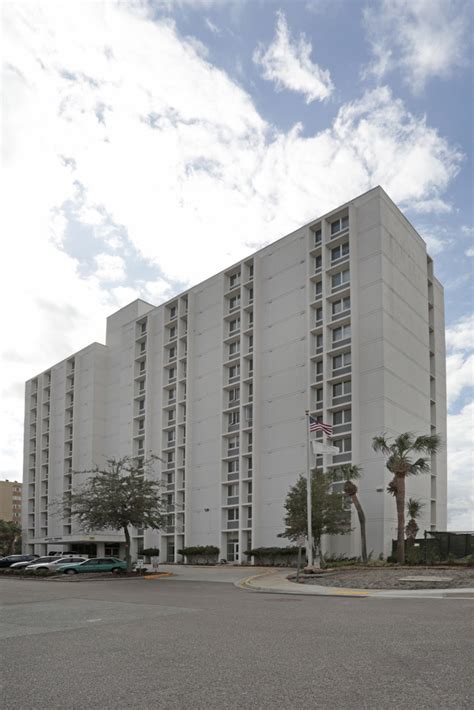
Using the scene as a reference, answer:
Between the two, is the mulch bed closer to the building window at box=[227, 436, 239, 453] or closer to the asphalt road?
the asphalt road

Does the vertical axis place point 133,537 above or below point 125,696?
below

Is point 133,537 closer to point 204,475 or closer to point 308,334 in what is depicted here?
point 204,475

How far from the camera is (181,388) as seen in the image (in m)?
69.7

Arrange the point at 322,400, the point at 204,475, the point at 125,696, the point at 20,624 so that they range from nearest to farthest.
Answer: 1. the point at 125,696
2. the point at 20,624
3. the point at 322,400
4. the point at 204,475

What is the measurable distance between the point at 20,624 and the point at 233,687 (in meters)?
8.95

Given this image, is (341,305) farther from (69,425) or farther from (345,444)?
(69,425)

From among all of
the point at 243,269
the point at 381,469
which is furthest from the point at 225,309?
the point at 381,469

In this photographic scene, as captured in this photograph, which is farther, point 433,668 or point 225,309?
point 225,309

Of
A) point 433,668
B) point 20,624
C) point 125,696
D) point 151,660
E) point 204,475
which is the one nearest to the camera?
point 125,696

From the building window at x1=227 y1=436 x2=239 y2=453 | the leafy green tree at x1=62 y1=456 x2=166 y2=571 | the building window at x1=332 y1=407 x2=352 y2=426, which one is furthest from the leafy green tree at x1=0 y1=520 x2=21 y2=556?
the building window at x1=332 y1=407 x2=352 y2=426

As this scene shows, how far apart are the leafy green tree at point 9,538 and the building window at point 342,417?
207ft

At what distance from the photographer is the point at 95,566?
153 ft

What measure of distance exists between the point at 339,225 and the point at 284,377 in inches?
537

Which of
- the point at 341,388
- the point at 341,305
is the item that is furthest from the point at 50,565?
the point at 341,305
